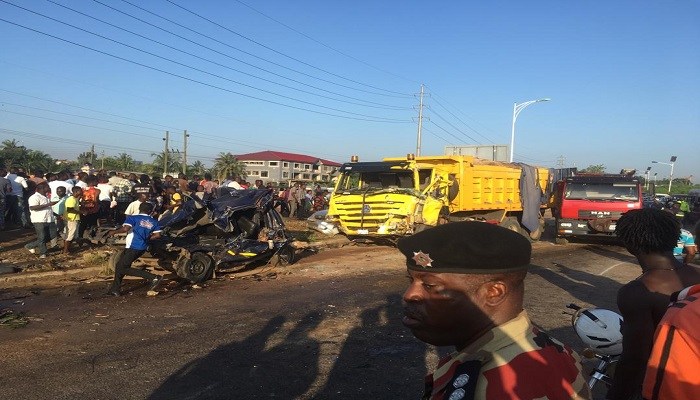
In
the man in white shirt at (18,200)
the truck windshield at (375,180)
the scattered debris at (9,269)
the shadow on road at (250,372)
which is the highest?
the truck windshield at (375,180)

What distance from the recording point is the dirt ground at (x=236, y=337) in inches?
182

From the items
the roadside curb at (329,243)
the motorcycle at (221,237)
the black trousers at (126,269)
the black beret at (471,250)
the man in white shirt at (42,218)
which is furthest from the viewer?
the roadside curb at (329,243)

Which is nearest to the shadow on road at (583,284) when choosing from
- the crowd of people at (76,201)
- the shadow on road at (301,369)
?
the shadow on road at (301,369)

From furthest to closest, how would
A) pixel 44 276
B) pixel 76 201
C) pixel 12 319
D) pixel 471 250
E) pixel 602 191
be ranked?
pixel 602 191, pixel 76 201, pixel 44 276, pixel 12 319, pixel 471 250

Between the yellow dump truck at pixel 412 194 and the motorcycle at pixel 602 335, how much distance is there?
27.0 feet

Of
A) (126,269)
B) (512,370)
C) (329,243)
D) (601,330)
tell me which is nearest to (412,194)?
(329,243)

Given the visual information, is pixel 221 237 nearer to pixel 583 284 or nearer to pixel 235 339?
pixel 235 339

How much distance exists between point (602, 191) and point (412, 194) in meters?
6.88

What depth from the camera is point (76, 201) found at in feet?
35.1

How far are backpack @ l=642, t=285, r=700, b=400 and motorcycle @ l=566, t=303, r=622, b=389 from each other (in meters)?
1.16

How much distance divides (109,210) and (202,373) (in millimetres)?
9557

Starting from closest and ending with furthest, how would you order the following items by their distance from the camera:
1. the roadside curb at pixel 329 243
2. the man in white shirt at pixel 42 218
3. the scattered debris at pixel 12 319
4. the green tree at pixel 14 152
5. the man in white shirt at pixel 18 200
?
the scattered debris at pixel 12 319 < the man in white shirt at pixel 42 218 < the man in white shirt at pixel 18 200 < the roadside curb at pixel 329 243 < the green tree at pixel 14 152

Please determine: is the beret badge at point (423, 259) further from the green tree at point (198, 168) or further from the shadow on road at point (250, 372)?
the green tree at point (198, 168)

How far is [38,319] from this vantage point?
6703 mm
